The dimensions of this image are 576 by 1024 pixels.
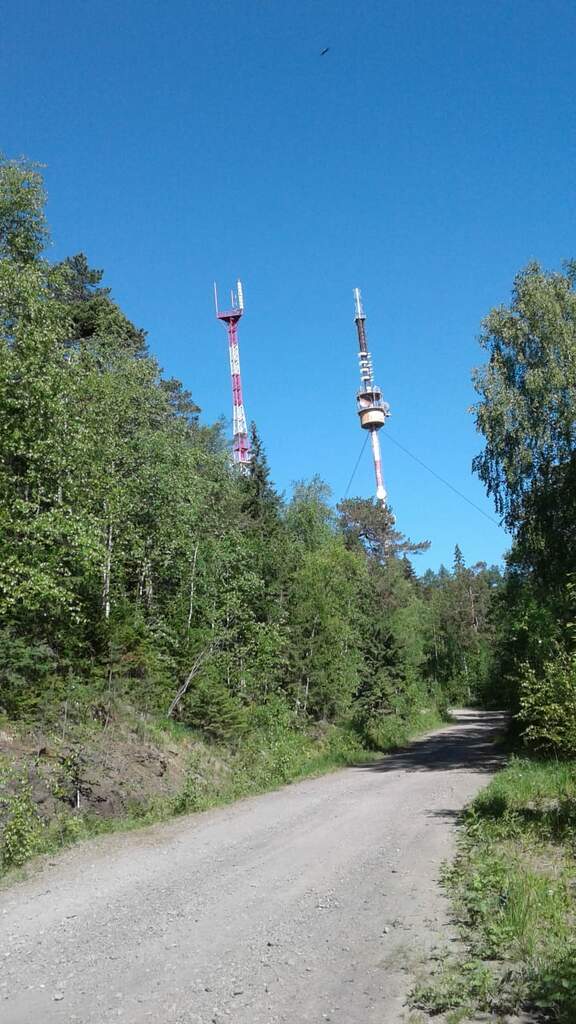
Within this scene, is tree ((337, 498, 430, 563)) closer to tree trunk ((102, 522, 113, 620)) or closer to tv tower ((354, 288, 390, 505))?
tv tower ((354, 288, 390, 505))

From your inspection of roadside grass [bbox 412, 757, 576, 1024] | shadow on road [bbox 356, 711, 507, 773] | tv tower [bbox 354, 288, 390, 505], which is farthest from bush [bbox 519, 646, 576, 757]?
tv tower [bbox 354, 288, 390, 505]

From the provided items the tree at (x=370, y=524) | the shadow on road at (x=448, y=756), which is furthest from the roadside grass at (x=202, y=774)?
the tree at (x=370, y=524)

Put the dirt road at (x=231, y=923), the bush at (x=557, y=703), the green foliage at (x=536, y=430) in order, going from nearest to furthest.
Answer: the dirt road at (x=231, y=923) → the bush at (x=557, y=703) → the green foliage at (x=536, y=430)

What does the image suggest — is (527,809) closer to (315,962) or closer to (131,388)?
(315,962)

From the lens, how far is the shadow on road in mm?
21188

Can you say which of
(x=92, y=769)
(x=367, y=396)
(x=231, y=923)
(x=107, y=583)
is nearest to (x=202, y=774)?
(x=92, y=769)

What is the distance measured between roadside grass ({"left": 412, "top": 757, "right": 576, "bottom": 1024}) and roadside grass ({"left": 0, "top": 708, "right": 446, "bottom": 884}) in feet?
18.8

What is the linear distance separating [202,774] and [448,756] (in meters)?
11.4

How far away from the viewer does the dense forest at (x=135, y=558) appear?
564 inches

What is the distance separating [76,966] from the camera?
5559 millimetres

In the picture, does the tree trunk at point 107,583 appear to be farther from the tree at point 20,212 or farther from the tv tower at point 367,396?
the tv tower at point 367,396

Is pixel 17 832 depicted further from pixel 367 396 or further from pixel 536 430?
pixel 367 396

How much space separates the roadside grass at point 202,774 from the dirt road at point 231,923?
0.59 m

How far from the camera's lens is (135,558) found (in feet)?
69.4
